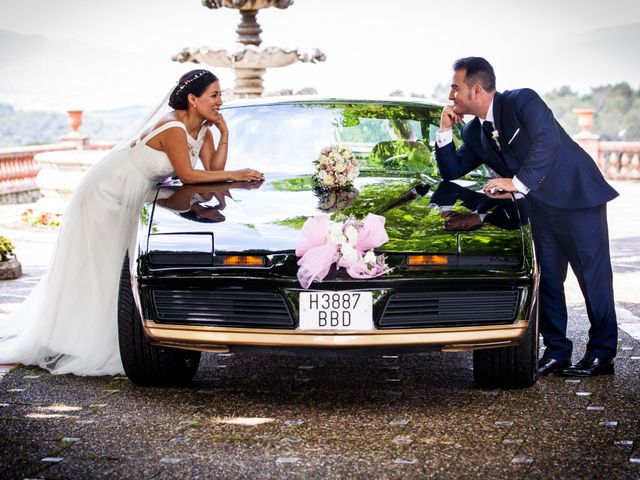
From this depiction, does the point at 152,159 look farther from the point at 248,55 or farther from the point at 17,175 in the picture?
the point at 17,175

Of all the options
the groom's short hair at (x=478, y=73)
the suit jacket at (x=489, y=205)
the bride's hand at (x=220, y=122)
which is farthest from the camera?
the bride's hand at (x=220, y=122)

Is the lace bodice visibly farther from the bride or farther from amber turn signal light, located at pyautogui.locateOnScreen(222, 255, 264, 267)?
amber turn signal light, located at pyautogui.locateOnScreen(222, 255, 264, 267)

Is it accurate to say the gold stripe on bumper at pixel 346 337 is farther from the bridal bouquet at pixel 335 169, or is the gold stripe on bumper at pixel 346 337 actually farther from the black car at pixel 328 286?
the bridal bouquet at pixel 335 169

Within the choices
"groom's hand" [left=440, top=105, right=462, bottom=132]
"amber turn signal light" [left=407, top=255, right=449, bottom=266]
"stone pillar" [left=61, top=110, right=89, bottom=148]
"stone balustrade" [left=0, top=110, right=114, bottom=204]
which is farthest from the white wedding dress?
"stone pillar" [left=61, top=110, right=89, bottom=148]

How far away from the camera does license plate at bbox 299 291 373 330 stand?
12.4ft

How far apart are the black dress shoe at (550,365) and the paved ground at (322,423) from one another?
7cm

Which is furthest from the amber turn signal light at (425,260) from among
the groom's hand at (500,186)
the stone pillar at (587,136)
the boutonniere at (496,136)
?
the stone pillar at (587,136)

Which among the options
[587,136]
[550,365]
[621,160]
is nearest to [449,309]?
[550,365]

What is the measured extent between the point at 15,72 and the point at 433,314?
1796 inches

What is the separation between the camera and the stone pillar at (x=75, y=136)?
71.8 feet

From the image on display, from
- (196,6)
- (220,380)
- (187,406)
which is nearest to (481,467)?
(187,406)

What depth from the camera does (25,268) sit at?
891cm

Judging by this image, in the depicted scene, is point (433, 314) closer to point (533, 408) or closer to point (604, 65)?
point (533, 408)

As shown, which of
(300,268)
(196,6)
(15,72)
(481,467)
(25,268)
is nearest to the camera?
(481,467)
